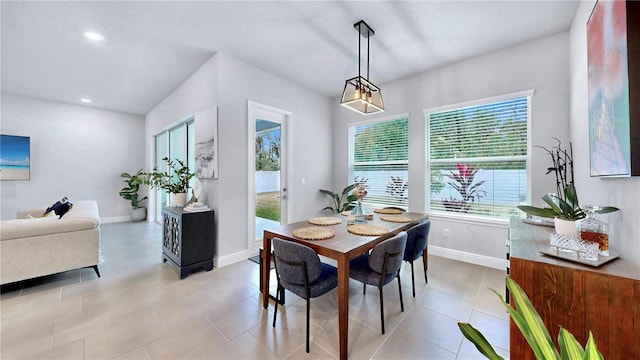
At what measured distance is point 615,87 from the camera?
1183 millimetres

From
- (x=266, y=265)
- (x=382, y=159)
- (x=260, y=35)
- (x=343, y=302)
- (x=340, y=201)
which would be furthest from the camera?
(x=340, y=201)

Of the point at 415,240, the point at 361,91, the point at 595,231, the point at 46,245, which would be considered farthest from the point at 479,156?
the point at 46,245

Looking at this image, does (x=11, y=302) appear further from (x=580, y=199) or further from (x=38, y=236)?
(x=580, y=199)

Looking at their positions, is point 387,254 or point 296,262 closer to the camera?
point 296,262

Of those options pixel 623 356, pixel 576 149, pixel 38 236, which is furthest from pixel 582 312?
pixel 38 236

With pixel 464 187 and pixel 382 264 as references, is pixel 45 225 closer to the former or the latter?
pixel 382 264

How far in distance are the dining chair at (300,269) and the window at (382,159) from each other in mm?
2657

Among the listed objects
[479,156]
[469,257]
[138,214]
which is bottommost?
[469,257]

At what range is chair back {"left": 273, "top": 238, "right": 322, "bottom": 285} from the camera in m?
1.59

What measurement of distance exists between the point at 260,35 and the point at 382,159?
2.69m

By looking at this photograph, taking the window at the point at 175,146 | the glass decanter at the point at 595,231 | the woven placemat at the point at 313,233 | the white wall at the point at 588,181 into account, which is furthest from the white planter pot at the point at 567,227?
the window at the point at 175,146

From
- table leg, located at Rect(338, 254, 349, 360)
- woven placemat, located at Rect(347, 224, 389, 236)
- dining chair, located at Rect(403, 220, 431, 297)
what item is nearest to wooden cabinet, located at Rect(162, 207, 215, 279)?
woven placemat, located at Rect(347, 224, 389, 236)

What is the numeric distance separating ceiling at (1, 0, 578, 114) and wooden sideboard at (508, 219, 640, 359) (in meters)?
2.37

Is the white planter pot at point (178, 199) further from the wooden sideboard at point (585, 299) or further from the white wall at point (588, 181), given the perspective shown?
the white wall at point (588, 181)
